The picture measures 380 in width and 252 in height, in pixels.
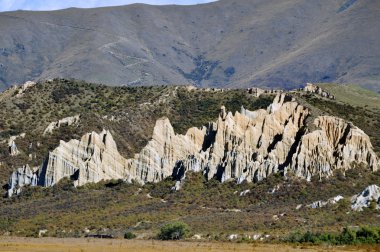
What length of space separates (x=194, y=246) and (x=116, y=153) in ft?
180

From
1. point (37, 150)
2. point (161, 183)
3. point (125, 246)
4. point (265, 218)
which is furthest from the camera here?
point (37, 150)

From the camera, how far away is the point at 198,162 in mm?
142250

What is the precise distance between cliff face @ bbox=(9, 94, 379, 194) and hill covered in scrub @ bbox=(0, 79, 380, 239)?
183mm

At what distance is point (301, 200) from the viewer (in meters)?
128

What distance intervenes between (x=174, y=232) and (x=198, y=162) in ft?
116

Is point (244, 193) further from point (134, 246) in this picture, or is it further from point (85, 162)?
point (134, 246)

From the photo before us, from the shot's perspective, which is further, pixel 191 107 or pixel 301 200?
pixel 191 107

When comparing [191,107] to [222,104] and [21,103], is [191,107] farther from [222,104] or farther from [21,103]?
[21,103]

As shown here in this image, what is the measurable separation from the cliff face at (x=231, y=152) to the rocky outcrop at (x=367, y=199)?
11768mm

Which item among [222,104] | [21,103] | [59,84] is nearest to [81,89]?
[59,84]

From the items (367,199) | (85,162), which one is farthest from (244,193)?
(85,162)

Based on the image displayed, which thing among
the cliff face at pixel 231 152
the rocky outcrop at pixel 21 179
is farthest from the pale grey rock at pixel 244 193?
the rocky outcrop at pixel 21 179

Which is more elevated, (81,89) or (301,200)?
(81,89)

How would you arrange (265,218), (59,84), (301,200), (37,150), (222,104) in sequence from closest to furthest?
(265,218) < (301,200) < (37,150) < (222,104) < (59,84)
